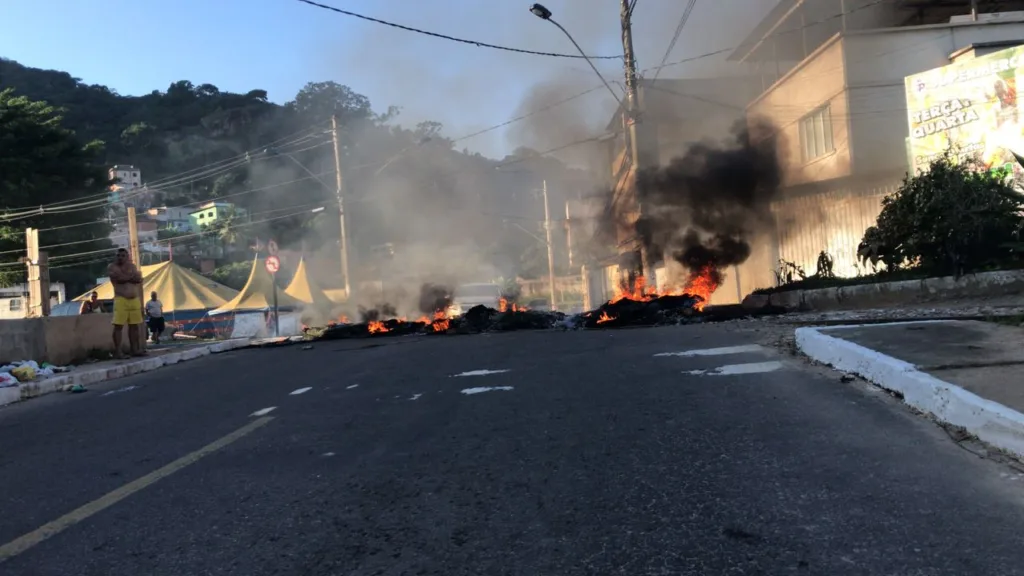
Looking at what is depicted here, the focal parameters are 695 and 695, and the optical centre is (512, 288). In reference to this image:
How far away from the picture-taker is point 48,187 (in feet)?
95.9

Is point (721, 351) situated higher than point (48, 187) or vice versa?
point (48, 187)

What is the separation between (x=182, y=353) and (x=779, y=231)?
1325 cm

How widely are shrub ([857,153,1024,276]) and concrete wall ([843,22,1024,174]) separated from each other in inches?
180

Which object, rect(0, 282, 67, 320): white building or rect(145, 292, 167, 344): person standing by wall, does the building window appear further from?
rect(0, 282, 67, 320): white building

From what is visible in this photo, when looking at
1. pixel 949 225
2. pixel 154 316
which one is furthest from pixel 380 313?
pixel 949 225

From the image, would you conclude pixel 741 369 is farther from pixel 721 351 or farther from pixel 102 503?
pixel 102 503

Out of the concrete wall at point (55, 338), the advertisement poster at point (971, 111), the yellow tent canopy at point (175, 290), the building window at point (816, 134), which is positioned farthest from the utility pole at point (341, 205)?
the advertisement poster at point (971, 111)

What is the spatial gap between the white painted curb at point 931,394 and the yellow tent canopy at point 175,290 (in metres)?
25.9

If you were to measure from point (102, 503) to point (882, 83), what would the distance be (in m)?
16.2

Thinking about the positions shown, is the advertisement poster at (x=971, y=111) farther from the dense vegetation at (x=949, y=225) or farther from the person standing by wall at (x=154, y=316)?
the person standing by wall at (x=154, y=316)

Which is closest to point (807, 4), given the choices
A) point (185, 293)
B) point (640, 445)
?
point (640, 445)

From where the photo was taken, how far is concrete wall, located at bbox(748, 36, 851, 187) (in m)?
15.2

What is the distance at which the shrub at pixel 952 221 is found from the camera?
30.1 ft

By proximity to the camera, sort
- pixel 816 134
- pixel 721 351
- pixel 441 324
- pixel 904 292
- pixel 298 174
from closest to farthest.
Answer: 1. pixel 721 351
2. pixel 904 292
3. pixel 441 324
4. pixel 816 134
5. pixel 298 174
